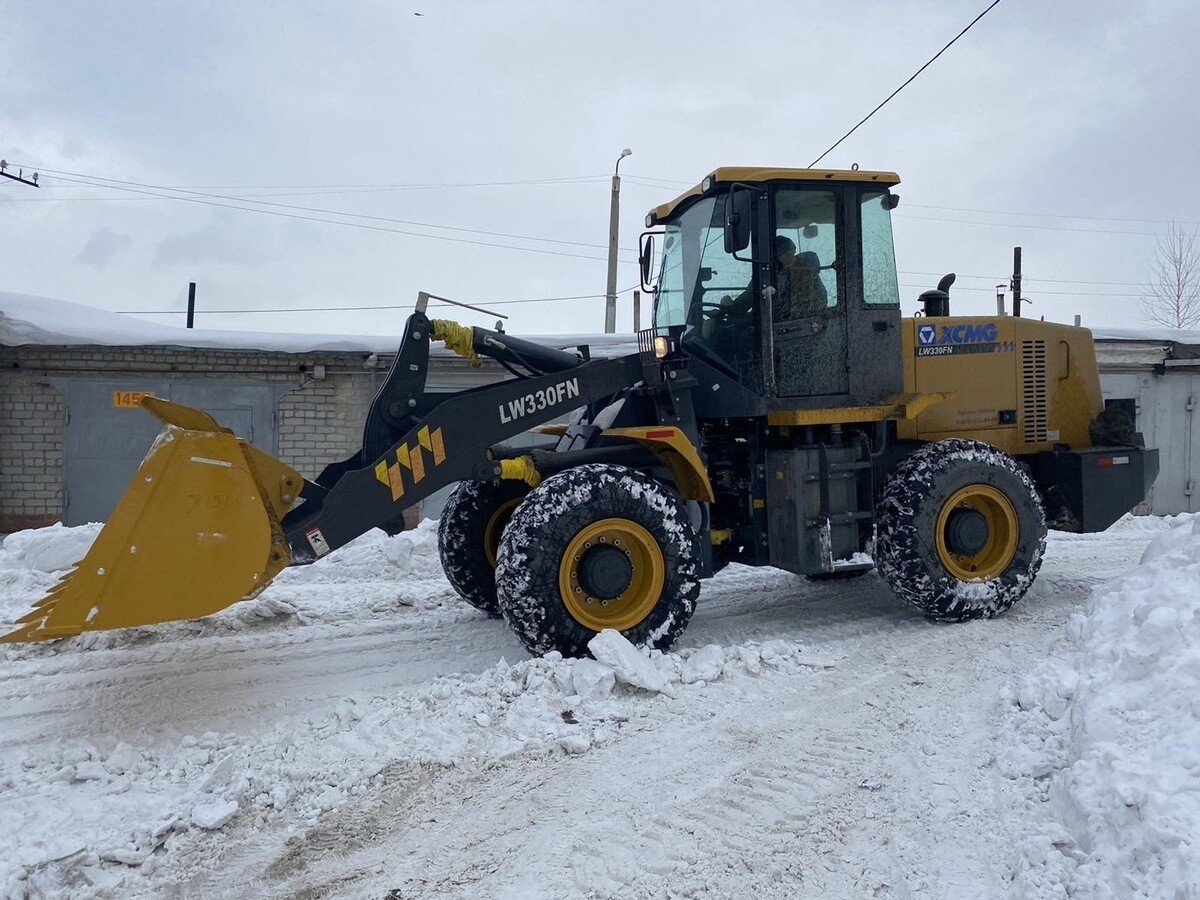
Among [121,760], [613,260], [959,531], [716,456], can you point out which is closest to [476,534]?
[716,456]

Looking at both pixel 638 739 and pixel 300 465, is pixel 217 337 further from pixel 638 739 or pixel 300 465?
pixel 638 739

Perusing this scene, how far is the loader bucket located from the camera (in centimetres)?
408

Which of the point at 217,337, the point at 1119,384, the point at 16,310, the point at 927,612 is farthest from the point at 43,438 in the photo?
the point at 1119,384

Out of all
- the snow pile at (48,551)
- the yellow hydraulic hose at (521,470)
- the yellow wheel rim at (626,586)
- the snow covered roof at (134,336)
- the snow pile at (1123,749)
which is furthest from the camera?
the snow covered roof at (134,336)

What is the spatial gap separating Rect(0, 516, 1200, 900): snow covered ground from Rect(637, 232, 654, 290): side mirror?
8.97 ft

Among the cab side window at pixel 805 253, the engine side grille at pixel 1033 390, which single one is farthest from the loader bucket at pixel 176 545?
the engine side grille at pixel 1033 390

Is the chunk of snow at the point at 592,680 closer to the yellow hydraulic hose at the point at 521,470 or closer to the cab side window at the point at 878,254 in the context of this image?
the yellow hydraulic hose at the point at 521,470

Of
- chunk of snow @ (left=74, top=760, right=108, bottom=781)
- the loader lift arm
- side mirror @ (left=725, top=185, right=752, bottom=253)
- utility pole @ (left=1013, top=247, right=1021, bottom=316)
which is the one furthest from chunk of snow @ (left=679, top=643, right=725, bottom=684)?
utility pole @ (left=1013, top=247, right=1021, bottom=316)

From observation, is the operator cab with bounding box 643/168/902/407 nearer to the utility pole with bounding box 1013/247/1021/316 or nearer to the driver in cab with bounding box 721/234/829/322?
the driver in cab with bounding box 721/234/829/322

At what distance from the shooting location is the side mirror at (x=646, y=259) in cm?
660

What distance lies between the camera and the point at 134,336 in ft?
38.4

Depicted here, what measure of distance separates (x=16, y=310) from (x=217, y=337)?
2.58m

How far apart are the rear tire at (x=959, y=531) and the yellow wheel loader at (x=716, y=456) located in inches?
0.6

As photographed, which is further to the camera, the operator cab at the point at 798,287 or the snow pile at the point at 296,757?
the operator cab at the point at 798,287
